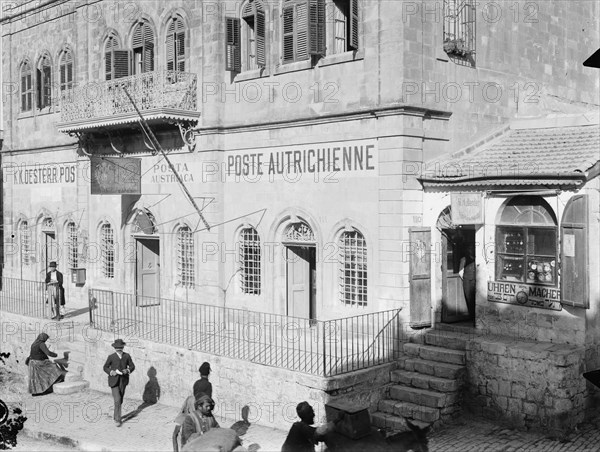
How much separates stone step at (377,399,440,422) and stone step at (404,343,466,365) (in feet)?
4.07

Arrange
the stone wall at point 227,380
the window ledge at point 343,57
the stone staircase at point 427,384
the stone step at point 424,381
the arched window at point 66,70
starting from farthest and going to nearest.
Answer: the arched window at point 66,70, the window ledge at point 343,57, the stone step at point 424,381, the stone staircase at point 427,384, the stone wall at point 227,380

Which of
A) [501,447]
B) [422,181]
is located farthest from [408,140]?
[501,447]

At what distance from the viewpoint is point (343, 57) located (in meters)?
16.6

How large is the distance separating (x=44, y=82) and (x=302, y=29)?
12.4 meters

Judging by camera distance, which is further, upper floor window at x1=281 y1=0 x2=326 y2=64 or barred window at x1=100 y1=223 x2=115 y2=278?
barred window at x1=100 y1=223 x2=115 y2=278

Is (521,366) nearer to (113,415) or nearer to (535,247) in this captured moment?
(535,247)

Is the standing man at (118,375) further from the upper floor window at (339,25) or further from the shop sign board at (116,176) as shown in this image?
the upper floor window at (339,25)

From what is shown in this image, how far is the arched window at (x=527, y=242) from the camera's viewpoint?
1442cm

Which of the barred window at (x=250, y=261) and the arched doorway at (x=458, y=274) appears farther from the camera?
the barred window at (x=250, y=261)

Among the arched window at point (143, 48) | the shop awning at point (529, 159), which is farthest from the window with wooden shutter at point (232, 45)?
the shop awning at point (529, 159)

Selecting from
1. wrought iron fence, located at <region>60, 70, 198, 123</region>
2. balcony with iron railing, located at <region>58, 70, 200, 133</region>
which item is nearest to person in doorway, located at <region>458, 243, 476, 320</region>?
balcony with iron railing, located at <region>58, 70, 200, 133</region>

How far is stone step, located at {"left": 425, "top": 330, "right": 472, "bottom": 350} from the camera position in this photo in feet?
49.1

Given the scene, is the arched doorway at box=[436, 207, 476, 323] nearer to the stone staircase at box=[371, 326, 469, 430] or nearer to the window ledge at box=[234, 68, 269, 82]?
the stone staircase at box=[371, 326, 469, 430]

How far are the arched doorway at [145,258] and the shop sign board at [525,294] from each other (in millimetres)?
10455
